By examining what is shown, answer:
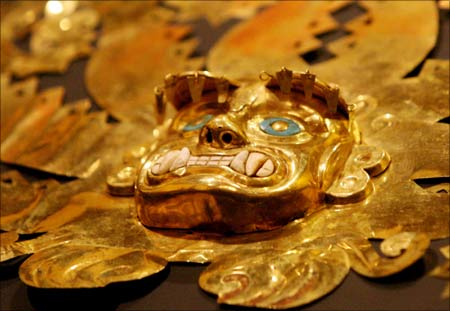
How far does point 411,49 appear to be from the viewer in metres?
1.46

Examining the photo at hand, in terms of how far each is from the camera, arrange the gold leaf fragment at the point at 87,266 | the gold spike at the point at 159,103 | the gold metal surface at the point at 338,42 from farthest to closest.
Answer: the gold metal surface at the point at 338,42
the gold spike at the point at 159,103
the gold leaf fragment at the point at 87,266

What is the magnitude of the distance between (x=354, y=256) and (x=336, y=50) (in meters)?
0.60

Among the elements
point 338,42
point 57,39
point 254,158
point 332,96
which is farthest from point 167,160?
point 57,39

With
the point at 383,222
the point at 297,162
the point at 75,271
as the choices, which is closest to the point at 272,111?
the point at 297,162

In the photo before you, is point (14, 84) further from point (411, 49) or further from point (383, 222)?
point (383, 222)

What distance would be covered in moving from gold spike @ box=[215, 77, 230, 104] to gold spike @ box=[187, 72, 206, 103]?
0.03 metres

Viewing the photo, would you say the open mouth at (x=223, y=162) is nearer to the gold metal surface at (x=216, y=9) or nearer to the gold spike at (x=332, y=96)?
the gold spike at (x=332, y=96)

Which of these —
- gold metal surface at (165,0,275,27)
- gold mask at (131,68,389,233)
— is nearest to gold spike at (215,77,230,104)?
gold mask at (131,68,389,233)

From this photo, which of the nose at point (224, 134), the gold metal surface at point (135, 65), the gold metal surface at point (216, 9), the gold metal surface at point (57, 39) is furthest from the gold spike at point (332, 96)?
the gold metal surface at point (57, 39)

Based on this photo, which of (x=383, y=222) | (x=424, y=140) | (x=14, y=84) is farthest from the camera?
(x=14, y=84)

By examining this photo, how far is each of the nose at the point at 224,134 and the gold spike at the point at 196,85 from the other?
0.41 ft

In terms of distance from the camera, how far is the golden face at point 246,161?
1127mm

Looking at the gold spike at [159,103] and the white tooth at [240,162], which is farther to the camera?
the gold spike at [159,103]

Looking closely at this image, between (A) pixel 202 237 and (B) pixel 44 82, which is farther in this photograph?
(B) pixel 44 82
